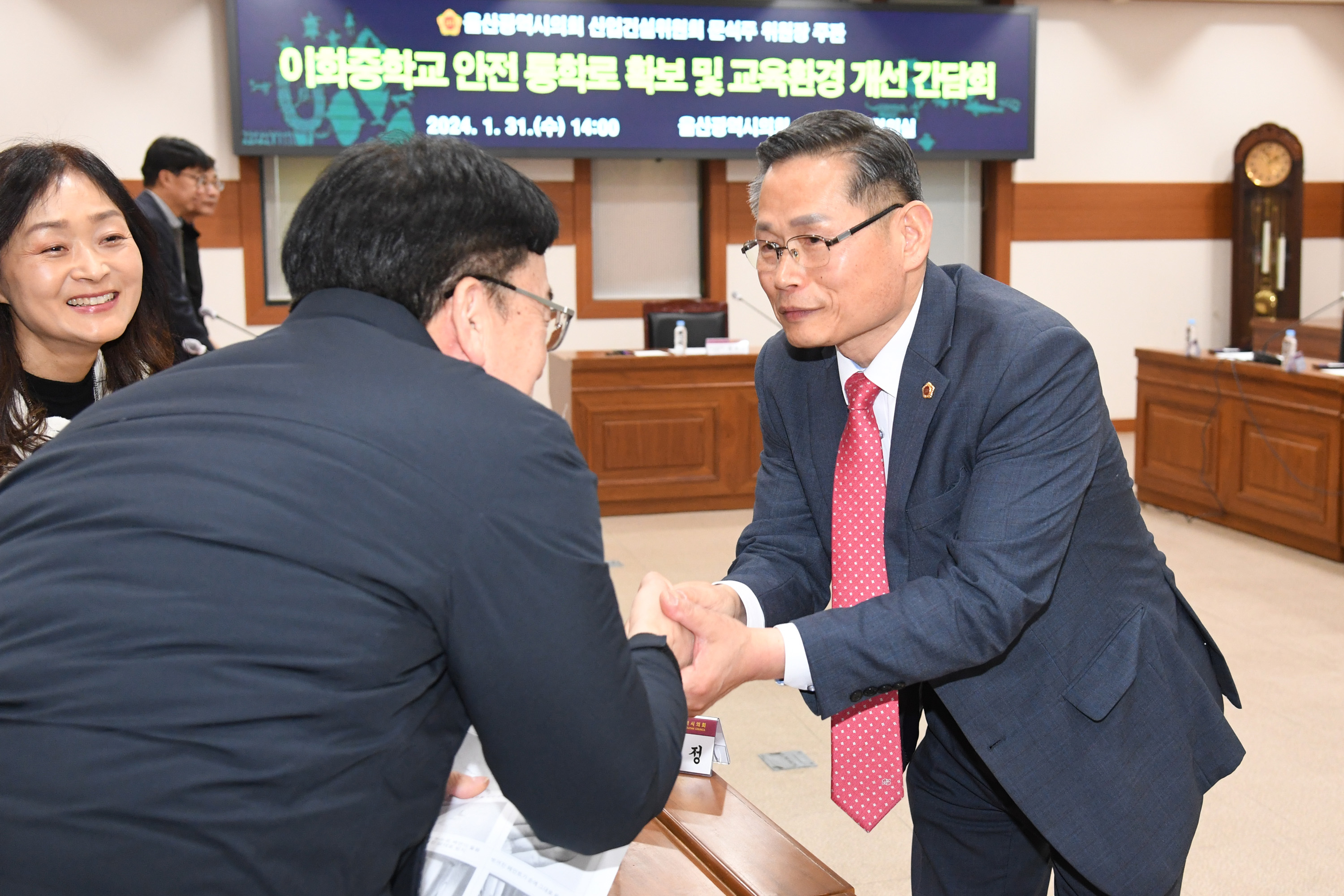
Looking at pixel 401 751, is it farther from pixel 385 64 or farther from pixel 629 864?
pixel 385 64

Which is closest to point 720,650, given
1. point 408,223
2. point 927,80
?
point 408,223

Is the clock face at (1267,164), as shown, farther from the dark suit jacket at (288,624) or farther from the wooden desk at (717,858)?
the dark suit jacket at (288,624)

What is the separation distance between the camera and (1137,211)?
9242mm

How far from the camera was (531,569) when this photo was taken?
0.89 meters

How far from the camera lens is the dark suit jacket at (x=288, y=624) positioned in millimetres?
856

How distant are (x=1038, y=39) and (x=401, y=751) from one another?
9074mm

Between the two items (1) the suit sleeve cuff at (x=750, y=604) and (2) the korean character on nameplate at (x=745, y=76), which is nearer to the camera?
(1) the suit sleeve cuff at (x=750, y=604)

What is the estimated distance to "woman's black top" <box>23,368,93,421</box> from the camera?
1.97 metres

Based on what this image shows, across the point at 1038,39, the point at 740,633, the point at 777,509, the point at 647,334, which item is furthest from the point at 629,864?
the point at 1038,39

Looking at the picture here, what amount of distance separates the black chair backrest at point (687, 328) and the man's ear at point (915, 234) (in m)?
5.27

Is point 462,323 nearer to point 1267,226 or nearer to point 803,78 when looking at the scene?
point 803,78

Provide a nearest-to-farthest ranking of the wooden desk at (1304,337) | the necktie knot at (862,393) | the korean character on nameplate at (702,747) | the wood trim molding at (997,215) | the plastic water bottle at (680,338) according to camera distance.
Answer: the necktie knot at (862,393) < the korean character on nameplate at (702,747) < the plastic water bottle at (680,338) < the wooden desk at (1304,337) < the wood trim molding at (997,215)

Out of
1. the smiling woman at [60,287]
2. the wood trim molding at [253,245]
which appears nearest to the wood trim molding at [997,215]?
the wood trim molding at [253,245]

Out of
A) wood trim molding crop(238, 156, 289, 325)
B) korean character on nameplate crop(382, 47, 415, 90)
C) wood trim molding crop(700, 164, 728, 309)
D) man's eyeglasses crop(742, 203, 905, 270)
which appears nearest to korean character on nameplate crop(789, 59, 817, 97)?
wood trim molding crop(700, 164, 728, 309)
